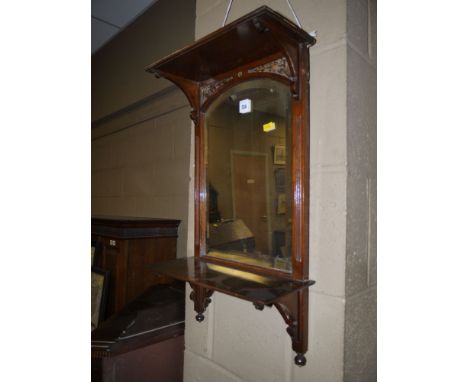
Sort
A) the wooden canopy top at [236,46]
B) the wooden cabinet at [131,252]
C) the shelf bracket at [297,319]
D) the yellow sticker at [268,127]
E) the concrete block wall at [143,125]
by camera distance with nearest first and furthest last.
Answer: the wooden canopy top at [236,46] < the shelf bracket at [297,319] < the yellow sticker at [268,127] < the wooden cabinet at [131,252] < the concrete block wall at [143,125]

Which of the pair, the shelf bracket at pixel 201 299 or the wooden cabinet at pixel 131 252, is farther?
the wooden cabinet at pixel 131 252

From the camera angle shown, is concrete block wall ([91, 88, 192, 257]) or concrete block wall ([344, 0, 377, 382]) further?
concrete block wall ([91, 88, 192, 257])

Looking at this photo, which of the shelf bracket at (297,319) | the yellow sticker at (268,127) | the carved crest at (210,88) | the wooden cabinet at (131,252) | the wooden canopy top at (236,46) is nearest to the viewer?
the wooden canopy top at (236,46)

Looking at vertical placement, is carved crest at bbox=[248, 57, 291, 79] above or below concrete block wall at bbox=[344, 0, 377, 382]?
above

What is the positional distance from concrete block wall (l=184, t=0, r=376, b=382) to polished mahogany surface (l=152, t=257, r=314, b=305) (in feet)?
0.41

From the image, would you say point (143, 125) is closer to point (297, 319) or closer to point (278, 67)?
point (278, 67)

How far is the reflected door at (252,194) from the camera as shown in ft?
3.64

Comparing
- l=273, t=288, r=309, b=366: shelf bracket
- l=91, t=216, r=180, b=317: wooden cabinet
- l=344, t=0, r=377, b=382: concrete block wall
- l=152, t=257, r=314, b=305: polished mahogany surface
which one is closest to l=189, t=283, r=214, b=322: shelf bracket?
l=152, t=257, r=314, b=305: polished mahogany surface

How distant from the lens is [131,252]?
7.11ft

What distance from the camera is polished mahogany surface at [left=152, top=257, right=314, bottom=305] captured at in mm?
854

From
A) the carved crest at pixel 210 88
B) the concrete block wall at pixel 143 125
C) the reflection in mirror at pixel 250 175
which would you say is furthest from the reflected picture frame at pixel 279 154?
the concrete block wall at pixel 143 125

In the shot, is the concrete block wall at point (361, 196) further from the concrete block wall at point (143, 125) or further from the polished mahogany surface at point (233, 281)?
the concrete block wall at point (143, 125)

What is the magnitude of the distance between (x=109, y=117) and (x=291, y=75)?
2.84 metres

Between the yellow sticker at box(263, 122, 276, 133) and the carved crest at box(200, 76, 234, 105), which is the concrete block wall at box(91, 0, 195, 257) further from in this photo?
the yellow sticker at box(263, 122, 276, 133)
